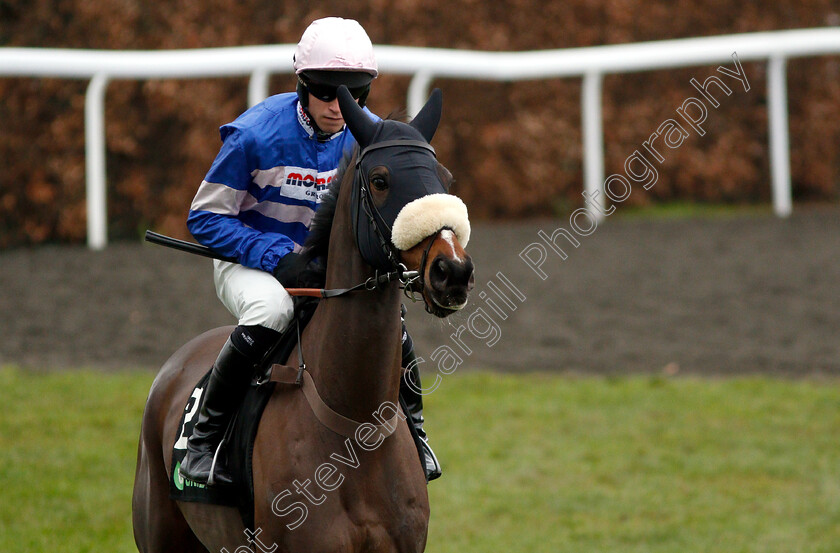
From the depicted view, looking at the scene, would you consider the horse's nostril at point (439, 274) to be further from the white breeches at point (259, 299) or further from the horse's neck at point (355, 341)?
the white breeches at point (259, 299)

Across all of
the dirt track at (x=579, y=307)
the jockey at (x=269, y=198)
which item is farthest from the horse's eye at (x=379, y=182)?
the dirt track at (x=579, y=307)

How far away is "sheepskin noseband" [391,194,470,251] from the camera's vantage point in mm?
2738

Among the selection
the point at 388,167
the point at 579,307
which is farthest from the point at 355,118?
the point at 579,307

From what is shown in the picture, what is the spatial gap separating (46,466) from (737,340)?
206 inches

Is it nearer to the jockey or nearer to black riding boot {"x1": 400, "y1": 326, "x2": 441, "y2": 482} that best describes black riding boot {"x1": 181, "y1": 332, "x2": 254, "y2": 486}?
the jockey

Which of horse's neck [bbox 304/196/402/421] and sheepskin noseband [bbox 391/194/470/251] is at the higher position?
sheepskin noseband [bbox 391/194/470/251]

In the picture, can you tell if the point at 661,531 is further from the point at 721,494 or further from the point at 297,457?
the point at 297,457

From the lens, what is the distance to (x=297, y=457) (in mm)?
3127

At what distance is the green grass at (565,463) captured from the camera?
17.9 feet

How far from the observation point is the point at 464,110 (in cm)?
1202

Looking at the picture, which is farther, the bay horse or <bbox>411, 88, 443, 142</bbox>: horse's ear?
<bbox>411, 88, 443, 142</bbox>: horse's ear

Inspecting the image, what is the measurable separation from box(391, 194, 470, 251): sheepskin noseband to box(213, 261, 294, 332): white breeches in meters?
0.69

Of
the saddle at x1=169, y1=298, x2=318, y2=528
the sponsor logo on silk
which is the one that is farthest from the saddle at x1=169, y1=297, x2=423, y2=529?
the sponsor logo on silk

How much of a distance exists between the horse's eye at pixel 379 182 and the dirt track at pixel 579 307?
4953 mm
